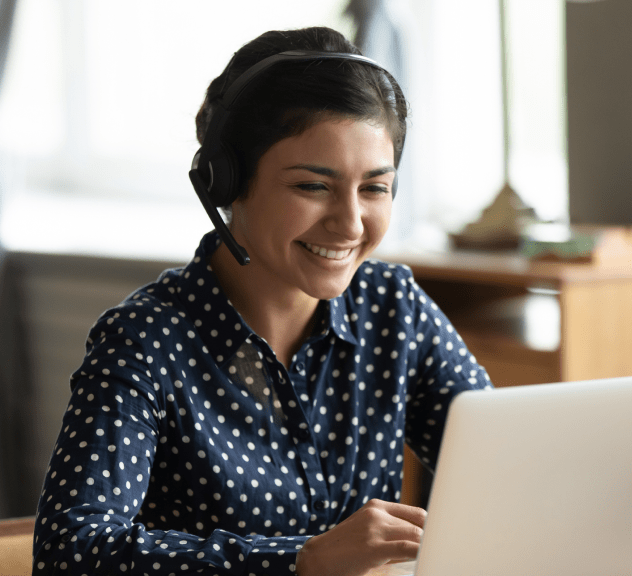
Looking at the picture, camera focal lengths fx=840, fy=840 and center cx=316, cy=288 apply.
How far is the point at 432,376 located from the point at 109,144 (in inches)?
79.5

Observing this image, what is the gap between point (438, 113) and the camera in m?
3.19

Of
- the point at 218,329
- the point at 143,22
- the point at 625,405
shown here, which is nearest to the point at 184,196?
the point at 143,22

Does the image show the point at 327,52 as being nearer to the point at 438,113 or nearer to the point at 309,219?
the point at 309,219

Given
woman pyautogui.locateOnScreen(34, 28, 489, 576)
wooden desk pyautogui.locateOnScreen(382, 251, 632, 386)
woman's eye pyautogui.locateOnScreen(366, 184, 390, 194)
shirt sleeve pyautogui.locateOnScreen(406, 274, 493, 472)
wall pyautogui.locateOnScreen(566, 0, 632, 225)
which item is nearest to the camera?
woman pyautogui.locateOnScreen(34, 28, 489, 576)

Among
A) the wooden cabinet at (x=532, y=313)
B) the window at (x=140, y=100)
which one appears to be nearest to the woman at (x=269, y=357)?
the wooden cabinet at (x=532, y=313)

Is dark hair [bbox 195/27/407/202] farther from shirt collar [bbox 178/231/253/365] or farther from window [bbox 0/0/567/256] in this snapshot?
window [bbox 0/0/567/256]

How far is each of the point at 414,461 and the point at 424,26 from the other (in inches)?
65.1

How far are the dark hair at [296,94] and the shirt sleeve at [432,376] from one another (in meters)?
0.30

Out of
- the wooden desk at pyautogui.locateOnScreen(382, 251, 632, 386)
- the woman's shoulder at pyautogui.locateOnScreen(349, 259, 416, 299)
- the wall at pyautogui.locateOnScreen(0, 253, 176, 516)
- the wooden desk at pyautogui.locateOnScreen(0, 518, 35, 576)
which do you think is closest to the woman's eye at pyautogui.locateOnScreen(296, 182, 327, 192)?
the woman's shoulder at pyautogui.locateOnScreen(349, 259, 416, 299)

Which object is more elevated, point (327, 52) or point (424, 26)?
point (424, 26)

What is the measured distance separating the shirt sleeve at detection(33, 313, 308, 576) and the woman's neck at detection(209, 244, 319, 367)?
185mm

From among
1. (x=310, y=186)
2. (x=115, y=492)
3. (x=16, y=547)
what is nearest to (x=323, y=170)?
(x=310, y=186)

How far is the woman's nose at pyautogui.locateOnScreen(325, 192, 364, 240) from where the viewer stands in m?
1.09

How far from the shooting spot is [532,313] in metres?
2.47
